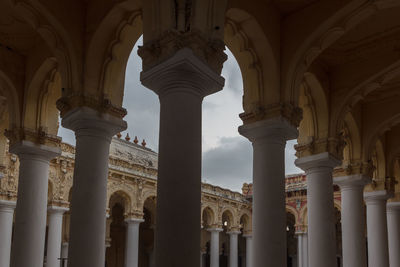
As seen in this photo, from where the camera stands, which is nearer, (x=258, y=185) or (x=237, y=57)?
(x=258, y=185)

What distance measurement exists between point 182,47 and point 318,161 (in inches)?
193

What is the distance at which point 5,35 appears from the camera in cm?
971

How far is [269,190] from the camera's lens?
25.2 feet

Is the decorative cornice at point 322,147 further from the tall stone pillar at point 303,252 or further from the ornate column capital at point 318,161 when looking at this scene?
the tall stone pillar at point 303,252

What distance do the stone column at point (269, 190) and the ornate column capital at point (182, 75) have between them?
2190mm

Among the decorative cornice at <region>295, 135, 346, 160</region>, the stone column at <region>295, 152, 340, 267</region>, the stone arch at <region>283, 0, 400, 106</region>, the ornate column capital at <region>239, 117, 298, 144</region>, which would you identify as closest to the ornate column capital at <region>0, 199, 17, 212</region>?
the decorative cornice at <region>295, 135, 346, 160</region>

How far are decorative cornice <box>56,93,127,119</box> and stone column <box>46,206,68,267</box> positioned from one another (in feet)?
21.8

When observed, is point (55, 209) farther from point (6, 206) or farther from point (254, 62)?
point (254, 62)

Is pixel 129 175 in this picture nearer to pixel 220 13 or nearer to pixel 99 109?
pixel 99 109

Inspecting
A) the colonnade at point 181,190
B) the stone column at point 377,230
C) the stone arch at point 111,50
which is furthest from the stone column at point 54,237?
the stone column at point 377,230

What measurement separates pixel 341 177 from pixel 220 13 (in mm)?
6623

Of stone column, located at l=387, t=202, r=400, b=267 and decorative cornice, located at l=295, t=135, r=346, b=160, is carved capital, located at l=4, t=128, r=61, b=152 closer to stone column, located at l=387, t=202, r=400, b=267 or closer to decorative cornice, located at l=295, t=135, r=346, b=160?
decorative cornice, located at l=295, t=135, r=346, b=160

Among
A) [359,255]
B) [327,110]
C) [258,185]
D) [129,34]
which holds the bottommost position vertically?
[359,255]

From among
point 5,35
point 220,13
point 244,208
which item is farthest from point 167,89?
point 244,208
